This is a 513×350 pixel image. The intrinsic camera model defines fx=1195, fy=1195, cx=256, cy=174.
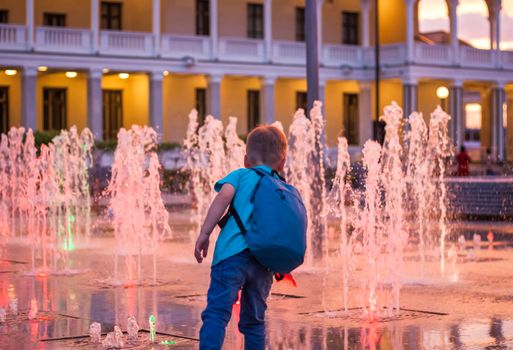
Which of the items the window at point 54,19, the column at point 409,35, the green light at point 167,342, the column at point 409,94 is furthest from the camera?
the column at point 409,35

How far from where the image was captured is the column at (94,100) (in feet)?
140

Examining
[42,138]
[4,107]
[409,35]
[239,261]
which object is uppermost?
[409,35]

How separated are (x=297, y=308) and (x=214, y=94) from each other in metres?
35.3

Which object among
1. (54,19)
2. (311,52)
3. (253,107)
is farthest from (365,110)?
(311,52)

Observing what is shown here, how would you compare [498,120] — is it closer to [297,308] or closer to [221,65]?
[221,65]

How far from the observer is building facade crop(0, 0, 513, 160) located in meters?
42.8

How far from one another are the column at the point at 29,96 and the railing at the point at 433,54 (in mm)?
15903

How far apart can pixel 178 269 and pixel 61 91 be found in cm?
3185

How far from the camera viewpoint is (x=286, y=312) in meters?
10.5

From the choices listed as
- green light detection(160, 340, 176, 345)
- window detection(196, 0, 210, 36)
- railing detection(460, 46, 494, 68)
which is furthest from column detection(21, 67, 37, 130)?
green light detection(160, 340, 176, 345)

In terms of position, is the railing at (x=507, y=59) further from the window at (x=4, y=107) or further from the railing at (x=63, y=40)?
the window at (x=4, y=107)

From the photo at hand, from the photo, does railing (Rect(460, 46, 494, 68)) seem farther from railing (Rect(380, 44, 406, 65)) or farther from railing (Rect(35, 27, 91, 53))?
railing (Rect(35, 27, 91, 53))

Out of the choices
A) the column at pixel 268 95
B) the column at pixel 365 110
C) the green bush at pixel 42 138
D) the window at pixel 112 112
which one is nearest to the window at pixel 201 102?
the column at pixel 268 95

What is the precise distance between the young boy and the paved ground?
75.9 inches
